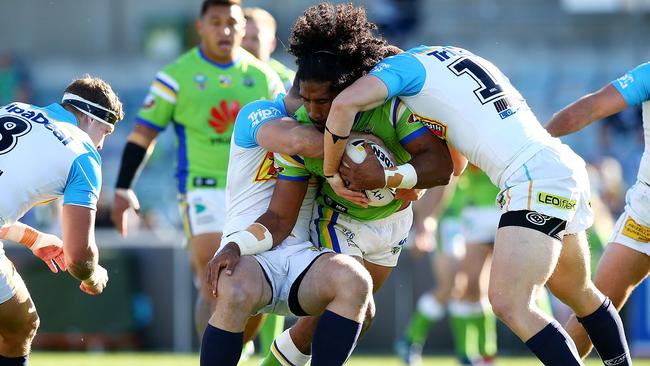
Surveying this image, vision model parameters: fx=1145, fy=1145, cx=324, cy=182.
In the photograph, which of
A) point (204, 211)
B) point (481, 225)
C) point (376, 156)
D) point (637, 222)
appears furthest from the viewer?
point (481, 225)

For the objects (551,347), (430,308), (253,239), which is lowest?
(430,308)

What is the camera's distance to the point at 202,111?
26.8ft

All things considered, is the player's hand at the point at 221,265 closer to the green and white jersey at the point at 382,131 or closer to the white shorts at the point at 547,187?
the green and white jersey at the point at 382,131

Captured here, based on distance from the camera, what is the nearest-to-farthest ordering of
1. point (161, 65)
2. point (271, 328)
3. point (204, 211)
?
point (271, 328)
point (204, 211)
point (161, 65)

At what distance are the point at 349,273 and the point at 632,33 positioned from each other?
1663 centimetres

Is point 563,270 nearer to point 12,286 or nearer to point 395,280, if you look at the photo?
point 12,286

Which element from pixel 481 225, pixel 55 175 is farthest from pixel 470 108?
pixel 481 225

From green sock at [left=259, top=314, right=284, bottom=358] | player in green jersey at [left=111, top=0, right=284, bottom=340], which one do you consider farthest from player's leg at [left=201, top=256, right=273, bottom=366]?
player in green jersey at [left=111, top=0, right=284, bottom=340]

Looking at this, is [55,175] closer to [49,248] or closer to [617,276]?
[49,248]

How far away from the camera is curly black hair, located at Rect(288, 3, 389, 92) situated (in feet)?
17.9

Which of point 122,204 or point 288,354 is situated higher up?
point 288,354

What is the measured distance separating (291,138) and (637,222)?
2.09 metres

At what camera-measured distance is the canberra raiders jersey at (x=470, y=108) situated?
547 centimetres

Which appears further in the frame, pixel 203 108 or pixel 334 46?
pixel 203 108
